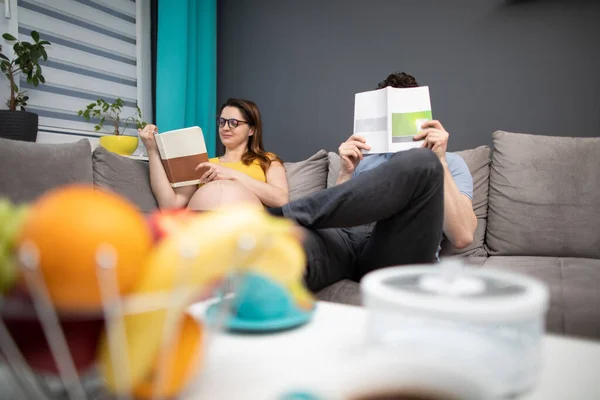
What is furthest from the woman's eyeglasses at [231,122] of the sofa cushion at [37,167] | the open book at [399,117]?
the open book at [399,117]

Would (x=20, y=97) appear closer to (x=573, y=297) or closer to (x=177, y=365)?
(x=177, y=365)

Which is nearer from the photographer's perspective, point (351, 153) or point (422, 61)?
point (351, 153)

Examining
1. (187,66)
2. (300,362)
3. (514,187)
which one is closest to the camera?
(300,362)

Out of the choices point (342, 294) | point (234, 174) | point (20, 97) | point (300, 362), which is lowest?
point (342, 294)

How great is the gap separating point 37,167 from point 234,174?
769 millimetres

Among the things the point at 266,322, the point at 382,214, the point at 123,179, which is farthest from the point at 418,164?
the point at 123,179

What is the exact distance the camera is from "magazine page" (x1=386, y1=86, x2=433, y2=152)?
137 centimetres

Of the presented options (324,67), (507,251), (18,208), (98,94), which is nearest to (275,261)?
(18,208)

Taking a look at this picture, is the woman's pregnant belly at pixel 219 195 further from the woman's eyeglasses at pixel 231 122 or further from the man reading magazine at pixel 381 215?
the man reading magazine at pixel 381 215

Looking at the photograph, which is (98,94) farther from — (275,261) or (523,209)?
(275,261)

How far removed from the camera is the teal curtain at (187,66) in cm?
265

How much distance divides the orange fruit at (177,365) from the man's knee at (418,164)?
793mm

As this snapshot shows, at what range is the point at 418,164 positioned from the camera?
3.42ft

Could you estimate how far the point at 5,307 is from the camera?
0.91 feet
